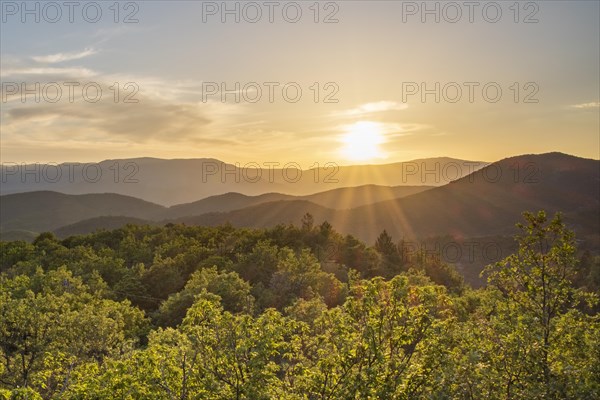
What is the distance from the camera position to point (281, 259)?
67.6m

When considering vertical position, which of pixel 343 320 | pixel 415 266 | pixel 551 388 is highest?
pixel 343 320

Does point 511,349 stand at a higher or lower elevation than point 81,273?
higher

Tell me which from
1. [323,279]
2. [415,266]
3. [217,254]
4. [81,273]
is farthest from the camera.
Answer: [415,266]

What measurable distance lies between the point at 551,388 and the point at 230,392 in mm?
8821

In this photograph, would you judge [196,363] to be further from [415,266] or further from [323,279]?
[415,266]

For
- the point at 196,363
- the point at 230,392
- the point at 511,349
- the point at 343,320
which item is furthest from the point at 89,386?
the point at 511,349

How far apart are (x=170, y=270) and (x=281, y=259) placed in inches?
593

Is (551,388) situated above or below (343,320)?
below

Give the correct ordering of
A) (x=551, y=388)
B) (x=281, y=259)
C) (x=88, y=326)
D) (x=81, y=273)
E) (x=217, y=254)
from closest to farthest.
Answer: (x=551, y=388), (x=88, y=326), (x=81, y=273), (x=281, y=259), (x=217, y=254)

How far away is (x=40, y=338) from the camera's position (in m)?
27.5

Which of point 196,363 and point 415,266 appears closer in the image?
point 196,363

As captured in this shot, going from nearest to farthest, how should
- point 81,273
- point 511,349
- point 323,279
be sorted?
point 511,349 → point 323,279 → point 81,273

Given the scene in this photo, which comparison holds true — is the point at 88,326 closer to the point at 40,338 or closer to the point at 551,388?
the point at 40,338

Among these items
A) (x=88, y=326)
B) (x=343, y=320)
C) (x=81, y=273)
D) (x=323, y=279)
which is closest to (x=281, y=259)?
(x=323, y=279)
